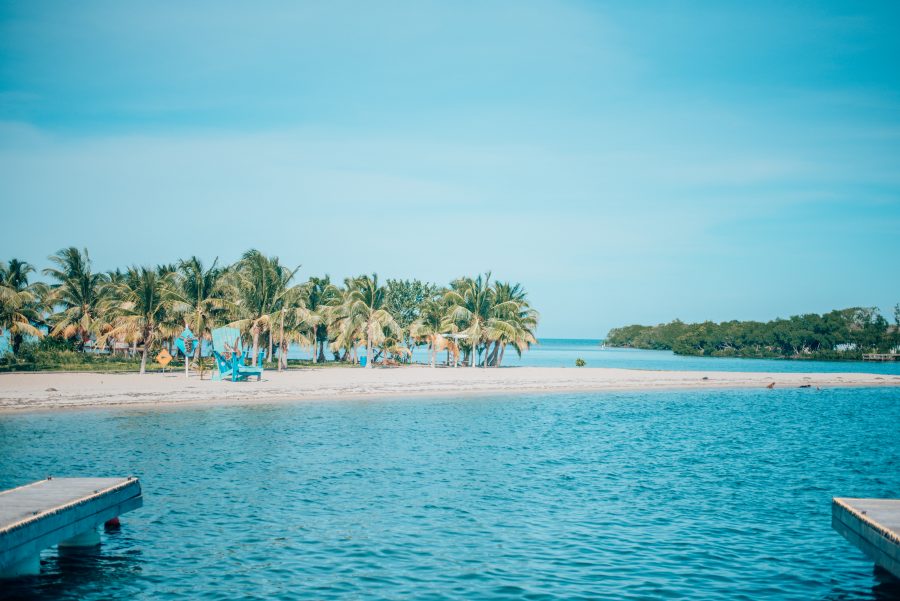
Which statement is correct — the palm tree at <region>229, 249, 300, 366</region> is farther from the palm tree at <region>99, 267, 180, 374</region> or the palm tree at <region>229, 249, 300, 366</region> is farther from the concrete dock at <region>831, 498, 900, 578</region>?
the concrete dock at <region>831, 498, 900, 578</region>

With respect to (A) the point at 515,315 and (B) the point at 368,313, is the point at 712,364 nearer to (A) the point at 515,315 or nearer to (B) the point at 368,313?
(A) the point at 515,315

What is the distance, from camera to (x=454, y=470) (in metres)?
19.9

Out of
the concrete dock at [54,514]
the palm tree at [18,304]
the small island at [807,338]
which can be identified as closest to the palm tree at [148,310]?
the palm tree at [18,304]

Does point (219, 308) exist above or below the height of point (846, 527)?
above

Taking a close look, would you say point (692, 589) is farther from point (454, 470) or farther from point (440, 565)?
point (454, 470)

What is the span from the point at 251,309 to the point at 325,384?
928 cm

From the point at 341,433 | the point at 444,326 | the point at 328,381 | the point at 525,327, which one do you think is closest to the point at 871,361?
the point at 525,327

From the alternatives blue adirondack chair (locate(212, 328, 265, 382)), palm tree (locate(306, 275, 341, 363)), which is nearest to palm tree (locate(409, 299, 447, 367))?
palm tree (locate(306, 275, 341, 363))

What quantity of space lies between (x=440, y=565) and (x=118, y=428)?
18.4m

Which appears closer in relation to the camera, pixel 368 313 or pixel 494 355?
pixel 368 313

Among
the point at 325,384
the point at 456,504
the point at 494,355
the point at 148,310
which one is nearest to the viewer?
the point at 456,504

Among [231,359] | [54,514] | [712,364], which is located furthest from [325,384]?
[712,364]

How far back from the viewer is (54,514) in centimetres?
1107

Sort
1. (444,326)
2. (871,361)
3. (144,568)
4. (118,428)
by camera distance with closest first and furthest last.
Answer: (144,568)
(118,428)
(444,326)
(871,361)
